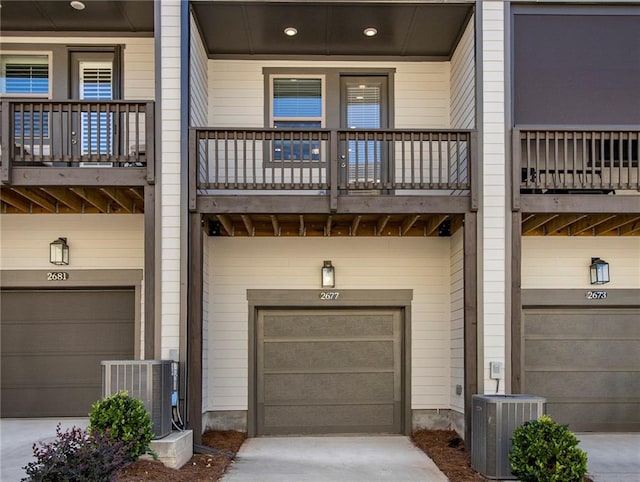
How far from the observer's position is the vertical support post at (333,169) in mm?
7730

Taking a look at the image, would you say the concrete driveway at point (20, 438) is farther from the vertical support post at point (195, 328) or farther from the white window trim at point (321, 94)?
the white window trim at point (321, 94)

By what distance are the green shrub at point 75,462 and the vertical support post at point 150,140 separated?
363 centimetres

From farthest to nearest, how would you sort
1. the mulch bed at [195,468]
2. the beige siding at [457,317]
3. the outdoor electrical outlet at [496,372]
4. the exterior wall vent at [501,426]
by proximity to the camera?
1. the beige siding at [457,317]
2. the outdoor electrical outlet at [496,372]
3. the exterior wall vent at [501,426]
4. the mulch bed at [195,468]

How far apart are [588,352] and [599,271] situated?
121 cm

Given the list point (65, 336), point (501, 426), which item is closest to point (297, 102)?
point (65, 336)

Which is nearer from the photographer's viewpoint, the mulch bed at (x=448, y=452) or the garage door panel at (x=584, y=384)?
the mulch bed at (x=448, y=452)

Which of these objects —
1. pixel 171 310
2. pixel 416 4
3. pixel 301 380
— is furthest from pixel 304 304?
pixel 416 4

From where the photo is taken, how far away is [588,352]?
937 centimetres

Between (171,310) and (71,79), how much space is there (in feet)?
13.0

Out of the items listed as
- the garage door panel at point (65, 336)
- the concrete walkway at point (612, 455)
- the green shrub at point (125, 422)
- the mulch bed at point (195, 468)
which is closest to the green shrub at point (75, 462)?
the mulch bed at point (195, 468)

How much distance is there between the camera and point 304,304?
934 cm

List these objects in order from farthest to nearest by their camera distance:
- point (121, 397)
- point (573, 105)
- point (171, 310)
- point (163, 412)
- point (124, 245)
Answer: point (124, 245) → point (573, 105) → point (171, 310) → point (163, 412) → point (121, 397)

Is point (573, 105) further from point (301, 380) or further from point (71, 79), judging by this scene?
point (71, 79)

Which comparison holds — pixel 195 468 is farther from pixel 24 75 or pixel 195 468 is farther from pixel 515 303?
pixel 24 75
